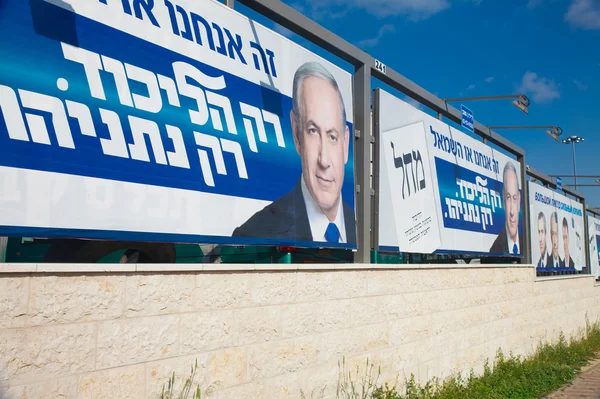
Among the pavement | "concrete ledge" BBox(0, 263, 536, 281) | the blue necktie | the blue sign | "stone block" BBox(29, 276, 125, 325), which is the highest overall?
the blue sign

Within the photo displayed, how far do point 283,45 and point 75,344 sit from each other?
3.40 metres

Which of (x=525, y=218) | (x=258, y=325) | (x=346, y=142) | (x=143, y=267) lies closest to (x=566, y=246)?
(x=525, y=218)

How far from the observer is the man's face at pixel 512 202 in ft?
36.4

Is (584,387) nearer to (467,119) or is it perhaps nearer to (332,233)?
(467,119)

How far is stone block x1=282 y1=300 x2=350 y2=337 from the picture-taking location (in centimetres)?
466

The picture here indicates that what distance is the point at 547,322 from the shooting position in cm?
1142

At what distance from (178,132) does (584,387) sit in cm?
854

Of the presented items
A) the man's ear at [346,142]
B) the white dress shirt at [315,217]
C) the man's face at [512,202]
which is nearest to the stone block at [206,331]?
the white dress shirt at [315,217]

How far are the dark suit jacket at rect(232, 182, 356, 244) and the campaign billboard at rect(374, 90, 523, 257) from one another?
4.90 ft

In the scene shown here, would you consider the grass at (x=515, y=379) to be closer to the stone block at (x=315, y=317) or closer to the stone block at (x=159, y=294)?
the stone block at (x=315, y=317)

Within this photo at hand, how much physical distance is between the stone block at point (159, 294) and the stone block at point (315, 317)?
1.09 m

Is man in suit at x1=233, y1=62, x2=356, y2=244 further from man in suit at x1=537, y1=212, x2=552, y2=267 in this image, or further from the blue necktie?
man in suit at x1=537, y1=212, x2=552, y2=267

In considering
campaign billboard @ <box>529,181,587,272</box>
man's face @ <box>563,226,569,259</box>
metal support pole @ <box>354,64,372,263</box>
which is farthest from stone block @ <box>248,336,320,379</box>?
man's face @ <box>563,226,569,259</box>

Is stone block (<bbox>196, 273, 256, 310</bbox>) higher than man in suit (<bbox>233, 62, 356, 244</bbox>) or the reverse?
the reverse
